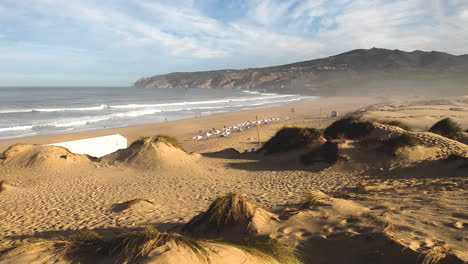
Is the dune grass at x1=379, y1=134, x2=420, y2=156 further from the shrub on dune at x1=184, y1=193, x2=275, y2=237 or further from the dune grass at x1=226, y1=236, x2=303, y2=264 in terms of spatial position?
the dune grass at x1=226, y1=236, x2=303, y2=264

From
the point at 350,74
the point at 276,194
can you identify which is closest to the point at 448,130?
the point at 276,194

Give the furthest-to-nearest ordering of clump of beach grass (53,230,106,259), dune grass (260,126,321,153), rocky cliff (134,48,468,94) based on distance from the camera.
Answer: rocky cliff (134,48,468,94), dune grass (260,126,321,153), clump of beach grass (53,230,106,259)

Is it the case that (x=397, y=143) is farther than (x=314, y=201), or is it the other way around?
(x=397, y=143)

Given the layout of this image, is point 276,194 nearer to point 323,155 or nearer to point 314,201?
point 314,201

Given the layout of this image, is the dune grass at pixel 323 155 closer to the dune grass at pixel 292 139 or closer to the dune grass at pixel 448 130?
the dune grass at pixel 292 139

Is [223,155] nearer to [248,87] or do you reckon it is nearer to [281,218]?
[281,218]

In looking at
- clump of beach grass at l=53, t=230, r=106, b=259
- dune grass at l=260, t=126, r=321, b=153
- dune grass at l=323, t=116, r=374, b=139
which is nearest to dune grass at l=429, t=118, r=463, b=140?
dune grass at l=323, t=116, r=374, b=139

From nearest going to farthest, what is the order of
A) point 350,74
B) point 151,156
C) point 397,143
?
point 397,143
point 151,156
point 350,74

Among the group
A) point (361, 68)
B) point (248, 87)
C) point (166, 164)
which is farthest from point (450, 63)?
point (166, 164)

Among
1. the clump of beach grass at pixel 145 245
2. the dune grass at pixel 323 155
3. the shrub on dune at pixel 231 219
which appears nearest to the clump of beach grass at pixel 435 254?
the shrub on dune at pixel 231 219
